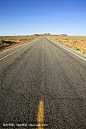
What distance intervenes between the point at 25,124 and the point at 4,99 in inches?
41.3

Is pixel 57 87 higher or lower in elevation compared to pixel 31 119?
higher

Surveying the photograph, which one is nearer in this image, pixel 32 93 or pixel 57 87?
pixel 32 93

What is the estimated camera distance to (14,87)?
286 centimetres

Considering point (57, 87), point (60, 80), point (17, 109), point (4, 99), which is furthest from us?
point (60, 80)

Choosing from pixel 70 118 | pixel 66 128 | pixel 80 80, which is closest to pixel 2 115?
pixel 66 128

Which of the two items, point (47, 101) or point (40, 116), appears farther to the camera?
point (47, 101)

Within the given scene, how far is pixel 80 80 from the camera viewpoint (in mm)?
3279

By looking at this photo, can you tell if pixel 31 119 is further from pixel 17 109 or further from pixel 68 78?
pixel 68 78

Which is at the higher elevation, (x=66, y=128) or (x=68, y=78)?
(x=68, y=78)

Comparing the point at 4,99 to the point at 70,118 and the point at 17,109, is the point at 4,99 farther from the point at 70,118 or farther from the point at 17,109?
the point at 70,118

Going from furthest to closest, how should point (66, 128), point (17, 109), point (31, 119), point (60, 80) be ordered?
point (60, 80) → point (17, 109) → point (31, 119) → point (66, 128)

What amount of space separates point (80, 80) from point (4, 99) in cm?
287

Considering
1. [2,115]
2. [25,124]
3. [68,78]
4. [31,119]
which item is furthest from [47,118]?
[68,78]

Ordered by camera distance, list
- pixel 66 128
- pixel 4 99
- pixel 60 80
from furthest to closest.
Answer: pixel 60 80 → pixel 4 99 → pixel 66 128
